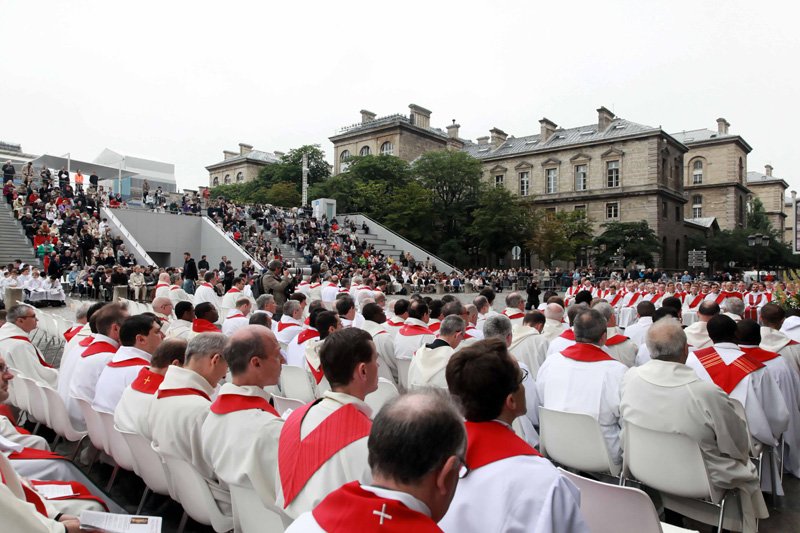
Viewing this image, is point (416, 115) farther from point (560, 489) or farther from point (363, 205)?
point (560, 489)

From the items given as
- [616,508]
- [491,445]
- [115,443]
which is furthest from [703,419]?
[115,443]

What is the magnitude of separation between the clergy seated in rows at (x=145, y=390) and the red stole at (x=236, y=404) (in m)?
0.96

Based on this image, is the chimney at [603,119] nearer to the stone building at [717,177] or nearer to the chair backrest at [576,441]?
the stone building at [717,177]

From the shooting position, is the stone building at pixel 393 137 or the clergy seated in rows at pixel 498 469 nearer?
the clergy seated in rows at pixel 498 469

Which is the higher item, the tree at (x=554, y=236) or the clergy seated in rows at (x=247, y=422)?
the tree at (x=554, y=236)

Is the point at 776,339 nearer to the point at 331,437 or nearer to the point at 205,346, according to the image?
the point at 331,437

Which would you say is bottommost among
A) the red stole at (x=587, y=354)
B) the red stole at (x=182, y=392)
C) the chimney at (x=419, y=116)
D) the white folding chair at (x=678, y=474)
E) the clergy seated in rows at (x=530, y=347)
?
the white folding chair at (x=678, y=474)

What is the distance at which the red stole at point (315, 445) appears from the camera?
243 cm

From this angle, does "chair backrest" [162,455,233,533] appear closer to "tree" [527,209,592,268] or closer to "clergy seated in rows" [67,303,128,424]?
"clergy seated in rows" [67,303,128,424]

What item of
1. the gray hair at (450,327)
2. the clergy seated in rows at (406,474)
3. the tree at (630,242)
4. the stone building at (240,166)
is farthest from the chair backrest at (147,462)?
the stone building at (240,166)

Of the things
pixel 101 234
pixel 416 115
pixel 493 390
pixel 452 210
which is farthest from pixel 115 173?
pixel 493 390

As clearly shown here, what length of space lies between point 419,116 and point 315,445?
65867 millimetres

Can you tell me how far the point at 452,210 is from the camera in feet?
172

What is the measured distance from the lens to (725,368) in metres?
4.52
